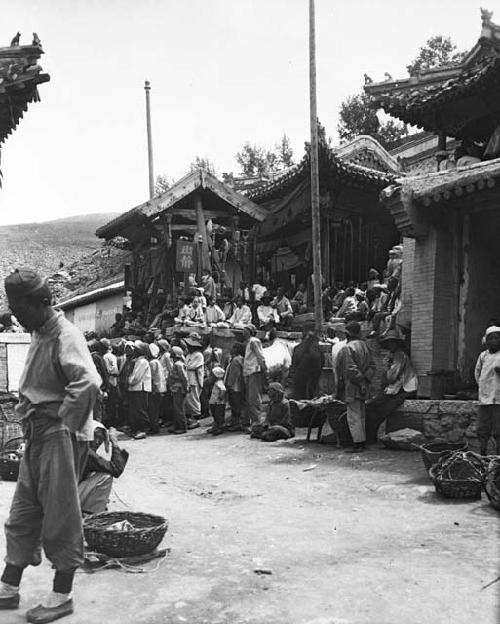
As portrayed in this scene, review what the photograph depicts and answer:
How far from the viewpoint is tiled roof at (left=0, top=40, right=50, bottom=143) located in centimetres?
1075

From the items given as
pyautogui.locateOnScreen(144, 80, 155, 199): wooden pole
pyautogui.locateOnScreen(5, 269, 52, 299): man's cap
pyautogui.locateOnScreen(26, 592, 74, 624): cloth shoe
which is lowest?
pyautogui.locateOnScreen(26, 592, 74, 624): cloth shoe

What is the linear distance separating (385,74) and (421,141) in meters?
14.9

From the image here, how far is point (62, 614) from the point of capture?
4074mm

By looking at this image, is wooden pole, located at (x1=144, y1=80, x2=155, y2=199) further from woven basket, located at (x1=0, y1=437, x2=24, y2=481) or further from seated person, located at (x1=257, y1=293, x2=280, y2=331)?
woven basket, located at (x1=0, y1=437, x2=24, y2=481)

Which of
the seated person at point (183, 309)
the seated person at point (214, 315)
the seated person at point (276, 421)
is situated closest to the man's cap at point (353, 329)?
the seated person at point (276, 421)

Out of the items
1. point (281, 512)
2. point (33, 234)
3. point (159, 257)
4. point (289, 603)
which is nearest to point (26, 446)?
point (289, 603)

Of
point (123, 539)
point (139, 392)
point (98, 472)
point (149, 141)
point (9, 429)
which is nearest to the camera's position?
point (123, 539)

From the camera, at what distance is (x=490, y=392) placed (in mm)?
8266

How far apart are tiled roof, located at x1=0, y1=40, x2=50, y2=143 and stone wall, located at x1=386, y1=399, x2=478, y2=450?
24.3 ft

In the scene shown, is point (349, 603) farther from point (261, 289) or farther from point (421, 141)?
point (421, 141)

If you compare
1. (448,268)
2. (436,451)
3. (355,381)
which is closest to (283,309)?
(448,268)

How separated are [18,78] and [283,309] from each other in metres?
9.66

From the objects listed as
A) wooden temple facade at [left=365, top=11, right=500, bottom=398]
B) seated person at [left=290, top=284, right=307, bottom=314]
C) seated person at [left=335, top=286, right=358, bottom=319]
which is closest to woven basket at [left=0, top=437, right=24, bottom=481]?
wooden temple facade at [left=365, top=11, right=500, bottom=398]

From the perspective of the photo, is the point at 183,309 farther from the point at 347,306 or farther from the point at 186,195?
the point at 347,306
